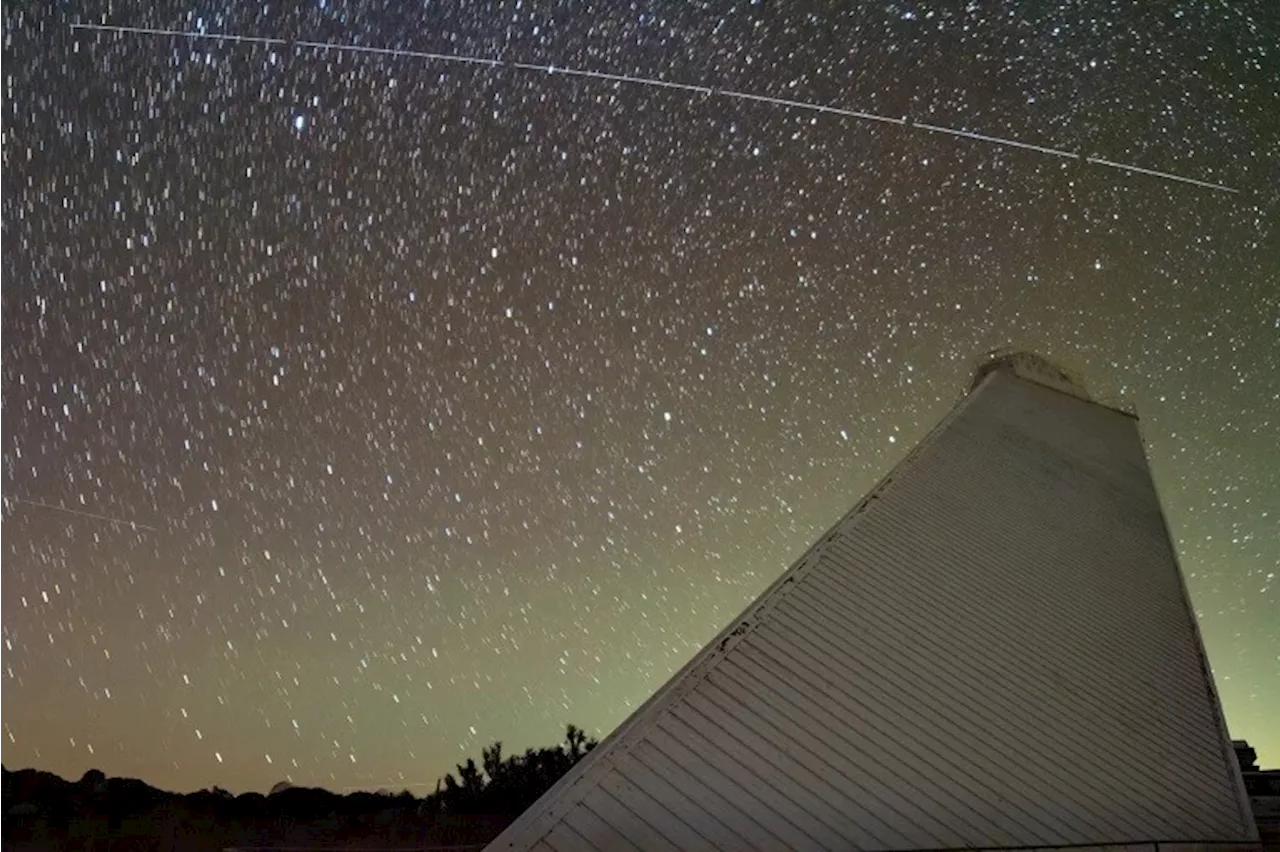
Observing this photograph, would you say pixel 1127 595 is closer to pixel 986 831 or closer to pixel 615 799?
pixel 986 831

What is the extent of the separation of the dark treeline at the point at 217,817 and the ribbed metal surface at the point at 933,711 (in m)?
9.37

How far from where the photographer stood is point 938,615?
862 centimetres

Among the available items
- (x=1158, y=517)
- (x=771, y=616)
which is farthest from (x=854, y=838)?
(x=1158, y=517)

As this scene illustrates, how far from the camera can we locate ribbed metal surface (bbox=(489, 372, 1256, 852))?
18.5 ft

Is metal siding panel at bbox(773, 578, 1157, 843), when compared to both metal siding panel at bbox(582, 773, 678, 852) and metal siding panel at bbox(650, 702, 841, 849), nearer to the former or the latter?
metal siding panel at bbox(650, 702, 841, 849)

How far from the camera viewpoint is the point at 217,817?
1391cm

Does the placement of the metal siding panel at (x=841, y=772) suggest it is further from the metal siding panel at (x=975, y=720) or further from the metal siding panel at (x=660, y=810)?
the metal siding panel at (x=660, y=810)

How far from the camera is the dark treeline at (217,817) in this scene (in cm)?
1238

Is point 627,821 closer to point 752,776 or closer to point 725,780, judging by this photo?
point 725,780

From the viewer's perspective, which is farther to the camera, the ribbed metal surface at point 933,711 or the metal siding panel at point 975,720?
the metal siding panel at point 975,720

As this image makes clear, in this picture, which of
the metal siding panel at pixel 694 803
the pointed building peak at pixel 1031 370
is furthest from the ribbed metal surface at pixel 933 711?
the pointed building peak at pixel 1031 370

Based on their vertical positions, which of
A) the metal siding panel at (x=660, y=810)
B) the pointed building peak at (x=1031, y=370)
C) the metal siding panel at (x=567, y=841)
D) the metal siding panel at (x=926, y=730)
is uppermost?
the pointed building peak at (x=1031, y=370)

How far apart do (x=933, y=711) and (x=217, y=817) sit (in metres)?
11.6

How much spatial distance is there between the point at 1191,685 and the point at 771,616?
468 cm
